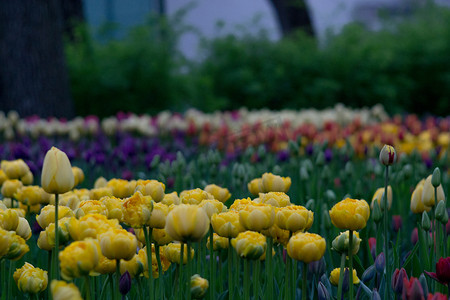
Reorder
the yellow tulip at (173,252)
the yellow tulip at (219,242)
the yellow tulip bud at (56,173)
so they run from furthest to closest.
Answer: the yellow tulip at (219,242) < the yellow tulip at (173,252) < the yellow tulip bud at (56,173)

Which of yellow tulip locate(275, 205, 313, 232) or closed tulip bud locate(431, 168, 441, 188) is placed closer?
yellow tulip locate(275, 205, 313, 232)

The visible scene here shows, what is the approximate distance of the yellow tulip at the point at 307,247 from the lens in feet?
4.37

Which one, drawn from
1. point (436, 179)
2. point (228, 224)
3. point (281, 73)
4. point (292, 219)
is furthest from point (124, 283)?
point (281, 73)

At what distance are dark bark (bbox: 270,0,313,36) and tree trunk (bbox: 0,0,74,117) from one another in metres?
8.20

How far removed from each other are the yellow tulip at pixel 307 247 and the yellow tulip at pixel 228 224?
0.54 feet

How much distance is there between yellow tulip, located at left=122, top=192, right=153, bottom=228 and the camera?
4.66ft

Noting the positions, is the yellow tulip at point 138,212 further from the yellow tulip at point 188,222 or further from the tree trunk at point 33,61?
the tree trunk at point 33,61

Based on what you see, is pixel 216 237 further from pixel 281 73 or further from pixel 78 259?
pixel 281 73

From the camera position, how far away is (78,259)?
115 cm

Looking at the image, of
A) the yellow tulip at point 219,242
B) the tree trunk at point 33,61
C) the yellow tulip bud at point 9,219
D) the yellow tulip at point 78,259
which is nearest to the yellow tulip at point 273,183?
the yellow tulip at point 219,242

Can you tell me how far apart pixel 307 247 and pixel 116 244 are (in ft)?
1.38

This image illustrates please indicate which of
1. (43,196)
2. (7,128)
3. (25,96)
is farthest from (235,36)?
(43,196)

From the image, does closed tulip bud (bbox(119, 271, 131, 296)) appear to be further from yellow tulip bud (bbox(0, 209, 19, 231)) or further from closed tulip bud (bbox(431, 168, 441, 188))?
closed tulip bud (bbox(431, 168, 441, 188))

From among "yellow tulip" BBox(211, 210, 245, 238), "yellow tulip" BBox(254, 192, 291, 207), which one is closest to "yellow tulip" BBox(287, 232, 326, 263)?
"yellow tulip" BBox(211, 210, 245, 238)
